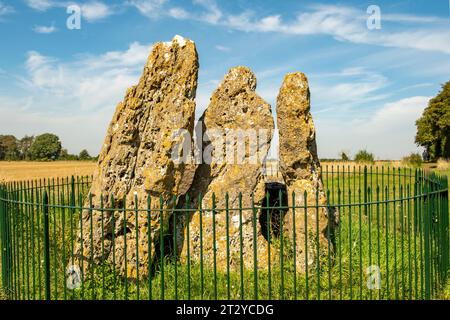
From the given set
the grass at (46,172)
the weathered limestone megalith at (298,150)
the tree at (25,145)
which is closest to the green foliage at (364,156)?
the grass at (46,172)

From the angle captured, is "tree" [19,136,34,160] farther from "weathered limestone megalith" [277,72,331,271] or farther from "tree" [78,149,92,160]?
"weathered limestone megalith" [277,72,331,271]

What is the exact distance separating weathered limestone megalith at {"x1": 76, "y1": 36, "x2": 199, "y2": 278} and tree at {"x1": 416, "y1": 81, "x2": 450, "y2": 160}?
113 feet

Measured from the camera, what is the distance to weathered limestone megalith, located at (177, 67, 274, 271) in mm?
8078

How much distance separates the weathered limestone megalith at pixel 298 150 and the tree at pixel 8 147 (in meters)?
82.6

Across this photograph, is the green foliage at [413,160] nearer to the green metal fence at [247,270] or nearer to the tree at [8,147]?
the green metal fence at [247,270]

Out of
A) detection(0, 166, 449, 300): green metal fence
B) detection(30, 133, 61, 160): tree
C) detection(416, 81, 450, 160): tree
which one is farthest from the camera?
detection(30, 133, 61, 160): tree

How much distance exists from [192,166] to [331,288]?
3258 mm

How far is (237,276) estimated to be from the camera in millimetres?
7645

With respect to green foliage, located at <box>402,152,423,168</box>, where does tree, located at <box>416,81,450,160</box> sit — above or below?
above

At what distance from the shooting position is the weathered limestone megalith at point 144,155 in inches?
303

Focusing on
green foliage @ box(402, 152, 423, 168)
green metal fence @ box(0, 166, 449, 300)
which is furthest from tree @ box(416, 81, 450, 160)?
green metal fence @ box(0, 166, 449, 300)

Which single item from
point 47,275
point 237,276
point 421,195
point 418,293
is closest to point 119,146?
point 47,275


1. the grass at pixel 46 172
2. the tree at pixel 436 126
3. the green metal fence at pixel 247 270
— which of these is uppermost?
the tree at pixel 436 126
